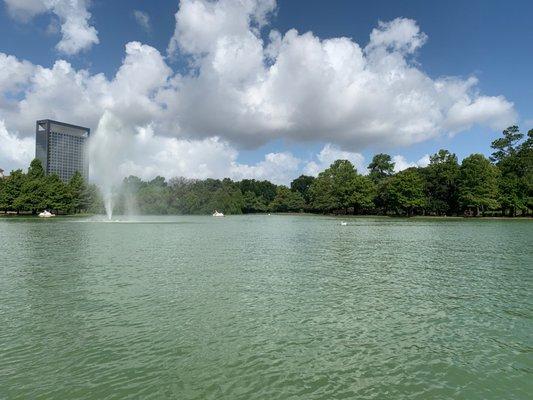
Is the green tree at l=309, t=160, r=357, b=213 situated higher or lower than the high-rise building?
lower

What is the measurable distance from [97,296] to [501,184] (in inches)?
4315

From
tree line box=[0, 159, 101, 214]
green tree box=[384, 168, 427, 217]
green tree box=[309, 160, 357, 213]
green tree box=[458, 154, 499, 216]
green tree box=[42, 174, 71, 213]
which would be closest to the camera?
green tree box=[458, 154, 499, 216]

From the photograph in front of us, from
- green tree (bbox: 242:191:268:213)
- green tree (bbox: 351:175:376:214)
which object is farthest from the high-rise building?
green tree (bbox: 351:175:376:214)

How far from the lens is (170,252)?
1248 inches

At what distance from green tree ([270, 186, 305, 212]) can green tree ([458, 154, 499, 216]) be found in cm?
8775

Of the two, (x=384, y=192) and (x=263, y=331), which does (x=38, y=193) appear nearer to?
(x=384, y=192)

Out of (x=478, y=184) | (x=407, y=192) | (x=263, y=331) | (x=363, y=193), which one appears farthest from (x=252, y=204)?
(x=263, y=331)

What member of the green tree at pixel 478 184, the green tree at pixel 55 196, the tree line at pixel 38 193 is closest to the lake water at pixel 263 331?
the green tree at pixel 478 184

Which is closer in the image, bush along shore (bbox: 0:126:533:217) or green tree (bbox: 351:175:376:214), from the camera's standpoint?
bush along shore (bbox: 0:126:533:217)

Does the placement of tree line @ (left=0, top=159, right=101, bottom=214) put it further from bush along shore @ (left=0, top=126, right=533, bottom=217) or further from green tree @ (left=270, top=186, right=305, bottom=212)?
green tree @ (left=270, top=186, right=305, bottom=212)

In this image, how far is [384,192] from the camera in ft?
424

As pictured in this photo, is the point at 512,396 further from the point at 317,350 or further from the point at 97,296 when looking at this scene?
the point at 97,296

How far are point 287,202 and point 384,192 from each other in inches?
2617

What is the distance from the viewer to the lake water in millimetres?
9356
